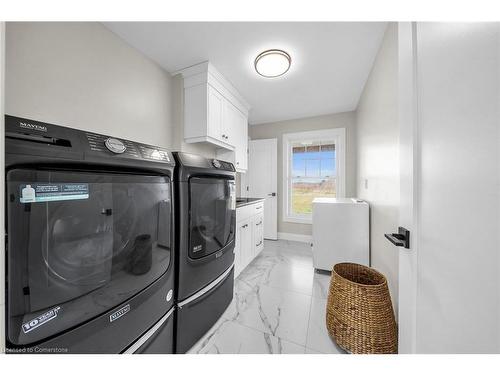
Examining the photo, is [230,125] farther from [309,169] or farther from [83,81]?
[309,169]

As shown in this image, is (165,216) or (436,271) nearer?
(436,271)

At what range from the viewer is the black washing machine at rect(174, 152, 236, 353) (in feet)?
3.40

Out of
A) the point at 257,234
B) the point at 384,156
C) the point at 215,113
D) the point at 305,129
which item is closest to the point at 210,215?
the point at 215,113

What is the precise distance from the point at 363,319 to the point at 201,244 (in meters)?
1.14

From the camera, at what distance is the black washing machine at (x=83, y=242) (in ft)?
1.58

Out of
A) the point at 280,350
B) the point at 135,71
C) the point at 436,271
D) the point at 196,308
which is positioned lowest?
the point at 280,350

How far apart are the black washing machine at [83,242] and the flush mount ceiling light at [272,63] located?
1.47 metres

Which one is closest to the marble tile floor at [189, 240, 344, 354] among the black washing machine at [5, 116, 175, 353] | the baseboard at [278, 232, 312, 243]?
the black washing machine at [5, 116, 175, 353]

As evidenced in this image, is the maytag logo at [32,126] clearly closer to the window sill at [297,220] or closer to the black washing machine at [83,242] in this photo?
the black washing machine at [83,242]
